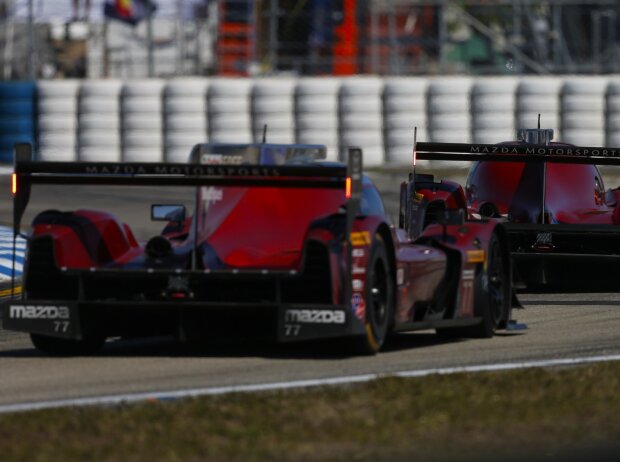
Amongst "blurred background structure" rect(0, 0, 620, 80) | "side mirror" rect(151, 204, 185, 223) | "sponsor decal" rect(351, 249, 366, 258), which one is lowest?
"sponsor decal" rect(351, 249, 366, 258)

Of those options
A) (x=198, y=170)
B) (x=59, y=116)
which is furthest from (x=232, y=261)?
(x=59, y=116)

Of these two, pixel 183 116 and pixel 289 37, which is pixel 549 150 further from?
pixel 289 37

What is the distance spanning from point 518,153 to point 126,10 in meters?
22.5

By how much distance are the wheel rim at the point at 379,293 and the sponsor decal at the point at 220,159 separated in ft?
3.64

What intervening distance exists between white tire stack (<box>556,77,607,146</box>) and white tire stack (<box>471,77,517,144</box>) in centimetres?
95

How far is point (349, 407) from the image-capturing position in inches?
300

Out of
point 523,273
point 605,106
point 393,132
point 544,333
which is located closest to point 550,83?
point 605,106

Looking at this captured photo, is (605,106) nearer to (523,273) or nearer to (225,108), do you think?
(225,108)

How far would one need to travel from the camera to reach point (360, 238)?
30.7 feet

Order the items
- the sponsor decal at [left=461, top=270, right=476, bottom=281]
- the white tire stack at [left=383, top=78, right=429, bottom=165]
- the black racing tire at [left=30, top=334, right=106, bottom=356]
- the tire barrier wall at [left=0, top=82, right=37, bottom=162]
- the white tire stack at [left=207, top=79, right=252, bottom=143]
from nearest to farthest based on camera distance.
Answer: the black racing tire at [left=30, top=334, right=106, bottom=356] < the sponsor decal at [left=461, top=270, right=476, bottom=281] < the white tire stack at [left=383, top=78, right=429, bottom=165] < the white tire stack at [left=207, top=79, right=252, bottom=143] < the tire barrier wall at [left=0, top=82, right=37, bottom=162]

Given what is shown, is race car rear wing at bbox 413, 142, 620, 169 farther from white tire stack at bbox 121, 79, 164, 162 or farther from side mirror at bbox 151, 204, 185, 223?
white tire stack at bbox 121, 79, 164, 162

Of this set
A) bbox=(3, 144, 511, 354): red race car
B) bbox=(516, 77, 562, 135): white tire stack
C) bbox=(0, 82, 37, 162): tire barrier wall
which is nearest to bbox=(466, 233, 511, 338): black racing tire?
bbox=(3, 144, 511, 354): red race car

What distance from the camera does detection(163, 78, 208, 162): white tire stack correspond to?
30.4 metres

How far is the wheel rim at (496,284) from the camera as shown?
1098 centimetres
